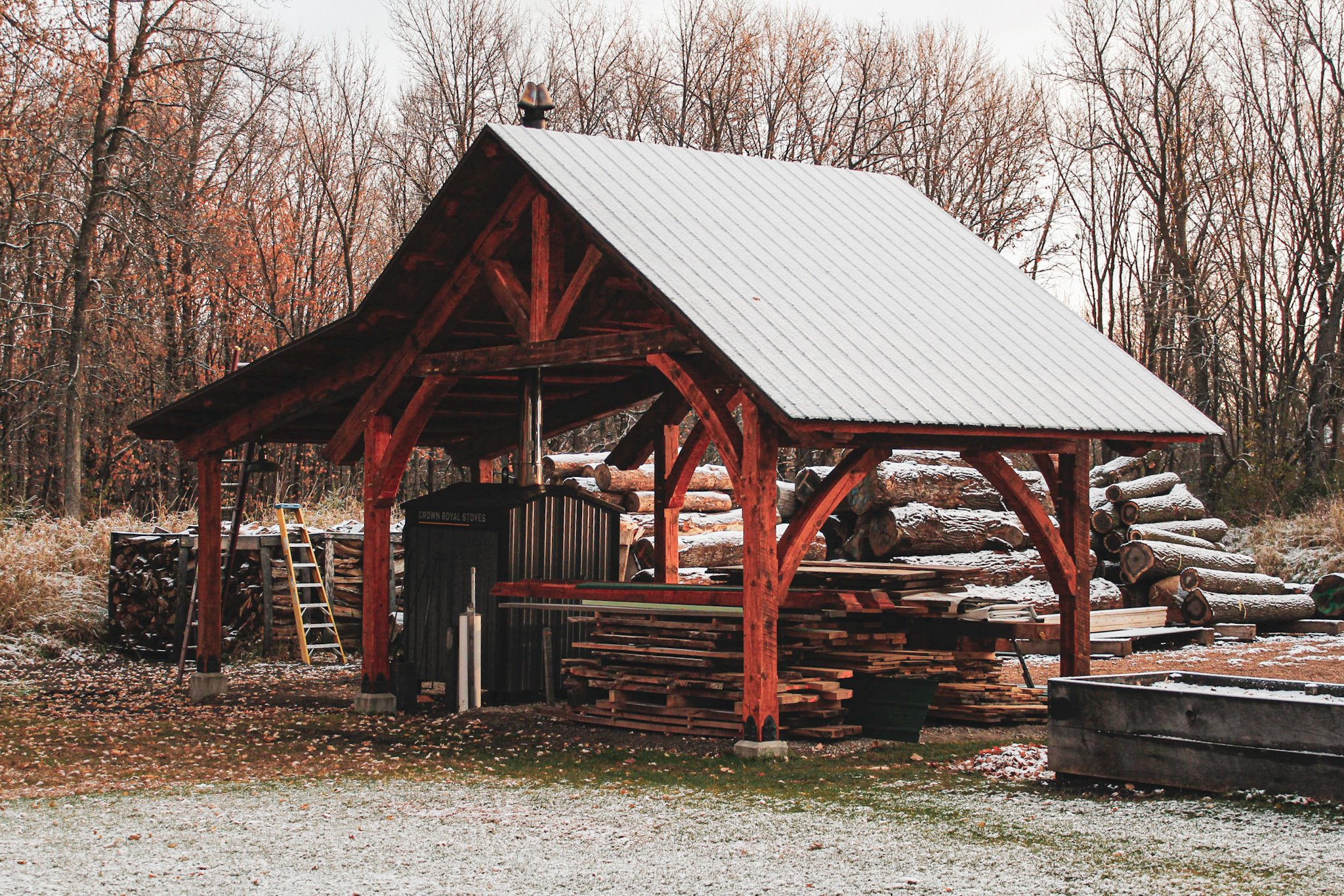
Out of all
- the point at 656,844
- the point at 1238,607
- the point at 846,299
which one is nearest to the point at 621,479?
the point at 846,299

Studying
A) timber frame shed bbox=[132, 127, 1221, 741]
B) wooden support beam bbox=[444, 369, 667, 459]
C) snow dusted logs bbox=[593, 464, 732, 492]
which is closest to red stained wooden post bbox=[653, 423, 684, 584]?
timber frame shed bbox=[132, 127, 1221, 741]

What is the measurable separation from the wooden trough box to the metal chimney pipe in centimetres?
758

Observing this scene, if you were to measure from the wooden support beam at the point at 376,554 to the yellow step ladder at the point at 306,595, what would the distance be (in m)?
4.23

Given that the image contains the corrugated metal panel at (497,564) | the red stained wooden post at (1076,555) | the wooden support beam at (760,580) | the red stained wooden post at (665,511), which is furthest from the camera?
the red stained wooden post at (665,511)

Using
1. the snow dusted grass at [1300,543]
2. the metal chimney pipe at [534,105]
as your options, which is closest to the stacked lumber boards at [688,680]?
the metal chimney pipe at [534,105]

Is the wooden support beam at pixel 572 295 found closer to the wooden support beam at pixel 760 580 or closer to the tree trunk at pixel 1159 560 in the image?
the wooden support beam at pixel 760 580

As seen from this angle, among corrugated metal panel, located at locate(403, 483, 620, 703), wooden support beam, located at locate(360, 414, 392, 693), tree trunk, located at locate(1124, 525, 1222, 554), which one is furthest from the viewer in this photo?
tree trunk, located at locate(1124, 525, 1222, 554)

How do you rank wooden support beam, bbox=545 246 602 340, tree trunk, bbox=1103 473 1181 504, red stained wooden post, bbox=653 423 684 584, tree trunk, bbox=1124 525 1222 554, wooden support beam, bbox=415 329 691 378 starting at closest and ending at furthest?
wooden support beam, bbox=415 329 691 378, wooden support beam, bbox=545 246 602 340, red stained wooden post, bbox=653 423 684 584, tree trunk, bbox=1124 525 1222 554, tree trunk, bbox=1103 473 1181 504

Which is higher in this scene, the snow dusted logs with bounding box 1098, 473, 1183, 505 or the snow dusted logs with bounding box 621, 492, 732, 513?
the snow dusted logs with bounding box 1098, 473, 1183, 505

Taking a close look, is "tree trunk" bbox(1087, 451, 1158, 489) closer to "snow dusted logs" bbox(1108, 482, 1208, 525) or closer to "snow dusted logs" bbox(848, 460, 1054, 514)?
"snow dusted logs" bbox(1108, 482, 1208, 525)

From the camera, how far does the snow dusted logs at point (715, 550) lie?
18.9 metres

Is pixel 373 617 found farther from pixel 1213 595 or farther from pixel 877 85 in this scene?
pixel 877 85

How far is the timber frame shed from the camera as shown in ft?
35.7

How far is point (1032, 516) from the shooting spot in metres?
12.6
